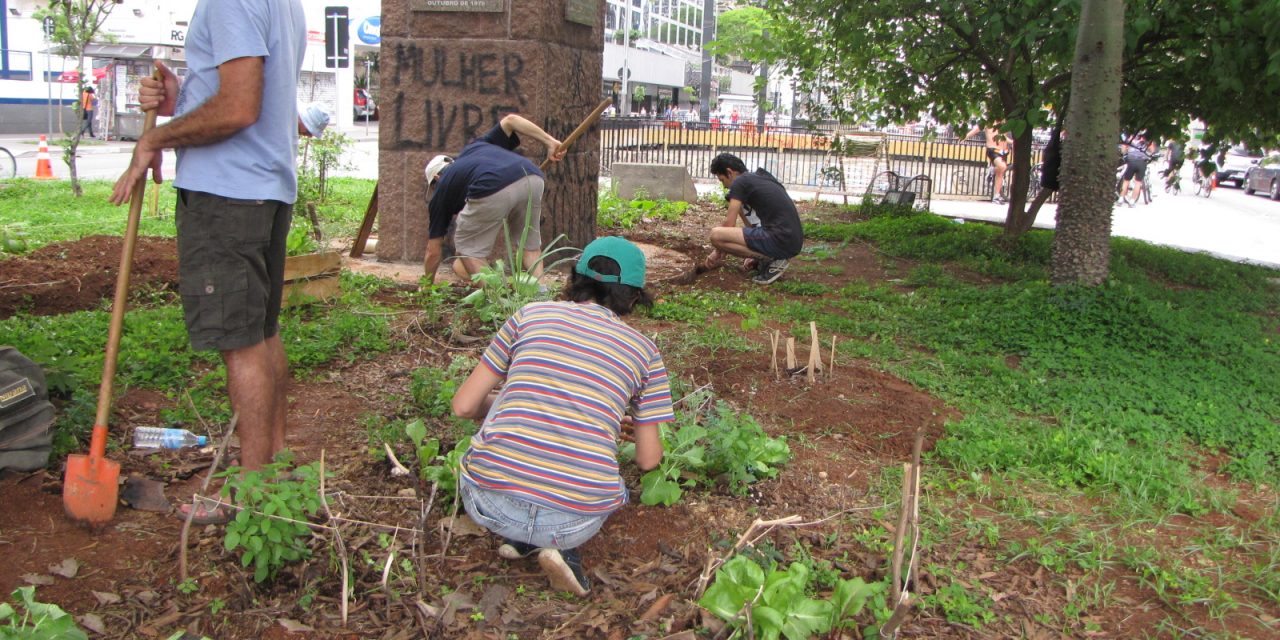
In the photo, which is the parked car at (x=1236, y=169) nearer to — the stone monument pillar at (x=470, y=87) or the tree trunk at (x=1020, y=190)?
the tree trunk at (x=1020, y=190)

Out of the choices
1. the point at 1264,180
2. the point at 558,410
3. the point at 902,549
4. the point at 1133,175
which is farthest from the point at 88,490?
the point at 1264,180

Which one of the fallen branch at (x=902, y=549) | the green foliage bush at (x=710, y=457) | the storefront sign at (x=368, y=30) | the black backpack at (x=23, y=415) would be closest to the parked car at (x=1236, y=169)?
the storefront sign at (x=368, y=30)

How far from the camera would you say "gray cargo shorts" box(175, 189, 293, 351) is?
3.19 meters

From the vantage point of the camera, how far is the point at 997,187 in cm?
2086

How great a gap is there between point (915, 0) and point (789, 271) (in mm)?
3197

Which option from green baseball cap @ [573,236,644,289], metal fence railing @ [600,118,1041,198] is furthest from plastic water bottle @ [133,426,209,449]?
metal fence railing @ [600,118,1041,198]

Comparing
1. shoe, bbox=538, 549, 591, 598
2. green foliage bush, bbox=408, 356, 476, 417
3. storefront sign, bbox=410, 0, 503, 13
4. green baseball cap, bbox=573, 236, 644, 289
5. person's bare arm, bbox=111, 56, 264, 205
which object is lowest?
shoe, bbox=538, 549, 591, 598

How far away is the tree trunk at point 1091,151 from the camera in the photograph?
724cm

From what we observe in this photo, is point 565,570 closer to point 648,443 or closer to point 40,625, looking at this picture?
point 648,443

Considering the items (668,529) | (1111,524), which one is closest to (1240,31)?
(1111,524)

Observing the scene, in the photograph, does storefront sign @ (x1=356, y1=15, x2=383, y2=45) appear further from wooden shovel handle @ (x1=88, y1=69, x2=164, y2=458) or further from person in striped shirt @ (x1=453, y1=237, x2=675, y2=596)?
person in striped shirt @ (x1=453, y1=237, x2=675, y2=596)

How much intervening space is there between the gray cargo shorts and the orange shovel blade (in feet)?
1.58

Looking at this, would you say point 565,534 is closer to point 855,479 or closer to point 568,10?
point 855,479

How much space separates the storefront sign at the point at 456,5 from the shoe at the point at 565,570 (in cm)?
561
